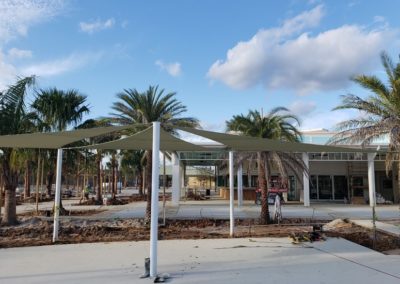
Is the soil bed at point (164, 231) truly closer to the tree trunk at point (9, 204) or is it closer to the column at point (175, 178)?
the tree trunk at point (9, 204)

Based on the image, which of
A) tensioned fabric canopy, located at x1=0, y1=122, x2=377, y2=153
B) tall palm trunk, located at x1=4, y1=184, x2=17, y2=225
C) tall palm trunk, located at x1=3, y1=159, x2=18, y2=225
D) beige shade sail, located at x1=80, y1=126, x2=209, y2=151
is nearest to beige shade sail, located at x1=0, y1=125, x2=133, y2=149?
tensioned fabric canopy, located at x1=0, y1=122, x2=377, y2=153

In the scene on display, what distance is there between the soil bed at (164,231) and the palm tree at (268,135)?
1.62m

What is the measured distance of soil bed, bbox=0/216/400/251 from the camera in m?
11.2

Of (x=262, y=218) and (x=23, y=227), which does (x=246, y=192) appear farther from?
(x=23, y=227)

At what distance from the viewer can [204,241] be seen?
1071cm

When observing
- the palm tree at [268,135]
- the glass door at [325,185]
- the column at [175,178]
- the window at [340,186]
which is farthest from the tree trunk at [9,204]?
the window at [340,186]

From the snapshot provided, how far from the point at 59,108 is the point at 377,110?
14.2 meters

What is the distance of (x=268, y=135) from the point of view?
634 inches

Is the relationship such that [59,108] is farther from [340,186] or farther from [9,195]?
[340,186]

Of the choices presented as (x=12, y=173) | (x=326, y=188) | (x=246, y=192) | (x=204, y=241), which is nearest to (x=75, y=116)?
(x=12, y=173)

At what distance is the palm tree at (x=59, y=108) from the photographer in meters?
18.5

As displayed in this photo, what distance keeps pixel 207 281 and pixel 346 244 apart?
16.8 feet

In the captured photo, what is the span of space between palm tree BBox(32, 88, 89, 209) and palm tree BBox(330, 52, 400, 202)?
12827 mm

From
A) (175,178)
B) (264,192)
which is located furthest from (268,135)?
(175,178)
